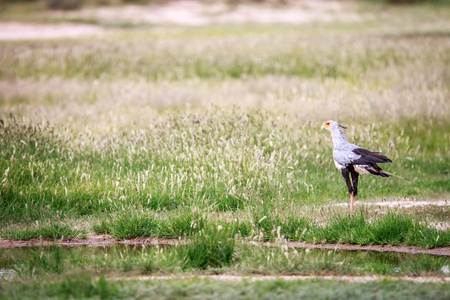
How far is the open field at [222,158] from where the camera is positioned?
20.0 feet

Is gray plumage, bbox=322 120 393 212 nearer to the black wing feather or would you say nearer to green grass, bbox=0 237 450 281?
the black wing feather

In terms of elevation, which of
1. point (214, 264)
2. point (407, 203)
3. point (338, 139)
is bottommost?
point (407, 203)

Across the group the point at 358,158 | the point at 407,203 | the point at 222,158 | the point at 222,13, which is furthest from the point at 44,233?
the point at 222,13

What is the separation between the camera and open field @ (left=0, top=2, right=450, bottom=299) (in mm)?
6082

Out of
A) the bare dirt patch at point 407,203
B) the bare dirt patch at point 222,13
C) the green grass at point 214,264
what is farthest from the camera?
the bare dirt patch at point 222,13

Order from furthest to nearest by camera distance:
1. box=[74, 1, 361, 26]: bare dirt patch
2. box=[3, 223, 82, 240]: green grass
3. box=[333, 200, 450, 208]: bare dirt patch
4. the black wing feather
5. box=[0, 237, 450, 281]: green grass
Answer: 1. box=[74, 1, 361, 26]: bare dirt patch
2. box=[333, 200, 450, 208]: bare dirt patch
3. box=[3, 223, 82, 240]: green grass
4. the black wing feather
5. box=[0, 237, 450, 281]: green grass

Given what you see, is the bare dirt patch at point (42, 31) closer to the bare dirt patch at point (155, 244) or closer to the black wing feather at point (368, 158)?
the bare dirt patch at point (155, 244)

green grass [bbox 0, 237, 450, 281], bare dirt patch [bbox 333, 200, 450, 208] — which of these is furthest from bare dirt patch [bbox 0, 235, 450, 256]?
bare dirt patch [bbox 333, 200, 450, 208]

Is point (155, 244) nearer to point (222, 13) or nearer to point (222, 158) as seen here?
point (222, 158)

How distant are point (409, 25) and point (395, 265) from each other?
4336cm

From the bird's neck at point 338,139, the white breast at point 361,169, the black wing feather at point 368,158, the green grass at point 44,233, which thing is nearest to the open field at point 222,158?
the green grass at point 44,233

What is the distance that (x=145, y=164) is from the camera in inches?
401

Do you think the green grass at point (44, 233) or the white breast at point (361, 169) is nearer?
the white breast at point (361, 169)

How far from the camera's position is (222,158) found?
941 centimetres
